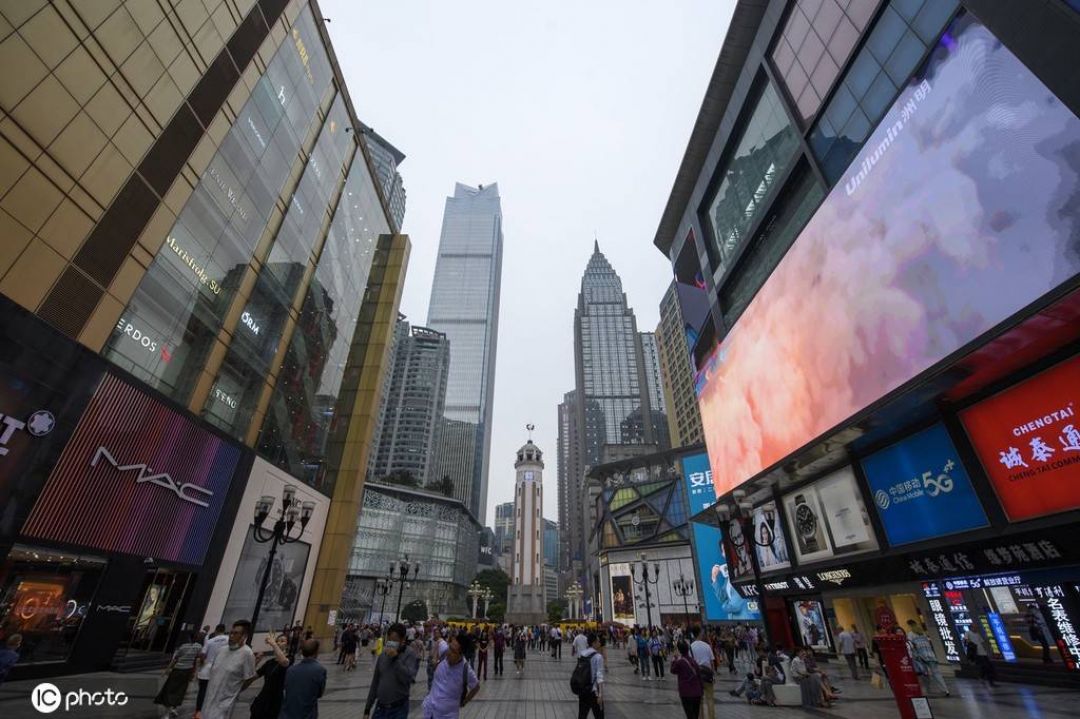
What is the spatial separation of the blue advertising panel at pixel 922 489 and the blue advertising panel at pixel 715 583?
101 ft

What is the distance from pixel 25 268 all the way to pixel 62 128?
3.95m

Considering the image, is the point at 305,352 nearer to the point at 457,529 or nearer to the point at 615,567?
the point at 615,567

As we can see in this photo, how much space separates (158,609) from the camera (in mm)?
16625

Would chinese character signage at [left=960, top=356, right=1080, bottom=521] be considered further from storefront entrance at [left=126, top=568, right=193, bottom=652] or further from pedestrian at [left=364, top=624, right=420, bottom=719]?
storefront entrance at [left=126, top=568, right=193, bottom=652]

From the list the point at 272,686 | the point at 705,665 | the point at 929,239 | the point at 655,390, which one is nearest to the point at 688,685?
Result: the point at 705,665

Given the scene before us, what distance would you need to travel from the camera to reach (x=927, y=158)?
1366 centimetres

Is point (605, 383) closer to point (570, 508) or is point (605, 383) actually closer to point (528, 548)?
point (570, 508)

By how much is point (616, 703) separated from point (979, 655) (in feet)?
36.5

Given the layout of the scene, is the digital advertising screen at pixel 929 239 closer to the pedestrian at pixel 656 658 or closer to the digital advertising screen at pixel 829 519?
the digital advertising screen at pixel 829 519

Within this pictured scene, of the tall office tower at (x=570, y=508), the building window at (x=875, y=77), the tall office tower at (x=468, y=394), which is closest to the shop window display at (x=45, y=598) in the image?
the building window at (x=875, y=77)

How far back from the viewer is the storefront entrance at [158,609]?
1565 centimetres

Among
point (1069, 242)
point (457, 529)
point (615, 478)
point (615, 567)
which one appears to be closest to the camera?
point (1069, 242)

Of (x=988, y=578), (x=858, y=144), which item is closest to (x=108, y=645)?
(x=988, y=578)

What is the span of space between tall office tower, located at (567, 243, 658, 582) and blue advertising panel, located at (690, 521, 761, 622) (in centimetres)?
7989
